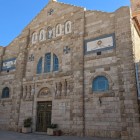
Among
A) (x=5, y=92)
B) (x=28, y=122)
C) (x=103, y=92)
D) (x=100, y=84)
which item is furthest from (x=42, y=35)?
(x=103, y=92)

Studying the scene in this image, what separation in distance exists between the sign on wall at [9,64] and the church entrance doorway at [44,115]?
5.87 m

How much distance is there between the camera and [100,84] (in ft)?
42.9

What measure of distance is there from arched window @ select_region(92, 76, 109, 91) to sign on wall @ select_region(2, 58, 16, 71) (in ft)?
31.3

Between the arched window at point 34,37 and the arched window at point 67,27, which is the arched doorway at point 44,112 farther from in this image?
the arched window at point 67,27

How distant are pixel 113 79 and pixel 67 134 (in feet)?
17.3

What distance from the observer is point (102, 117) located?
1227 centimetres

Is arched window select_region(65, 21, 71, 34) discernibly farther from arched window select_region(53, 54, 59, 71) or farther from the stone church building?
arched window select_region(53, 54, 59, 71)

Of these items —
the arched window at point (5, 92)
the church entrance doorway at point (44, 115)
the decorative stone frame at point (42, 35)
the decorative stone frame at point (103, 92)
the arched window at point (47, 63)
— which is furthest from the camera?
the arched window at point (5, 92)

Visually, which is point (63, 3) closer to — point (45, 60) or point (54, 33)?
point (54, 33)

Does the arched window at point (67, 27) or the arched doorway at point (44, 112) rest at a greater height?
the arched window at point (67, 27)

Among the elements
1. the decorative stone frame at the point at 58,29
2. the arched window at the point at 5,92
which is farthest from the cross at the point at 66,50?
the arched window at the point at 5,92

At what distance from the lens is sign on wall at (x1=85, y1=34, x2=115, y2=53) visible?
13.5 meters

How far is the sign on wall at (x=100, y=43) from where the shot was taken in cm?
1350

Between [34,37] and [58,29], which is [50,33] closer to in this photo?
[58,29]
